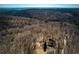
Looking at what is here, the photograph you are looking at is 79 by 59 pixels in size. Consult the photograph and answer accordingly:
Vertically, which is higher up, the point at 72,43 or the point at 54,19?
the point at 54,19

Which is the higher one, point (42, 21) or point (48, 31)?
point (42, 21)

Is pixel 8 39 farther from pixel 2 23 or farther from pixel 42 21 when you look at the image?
pixel 42 21

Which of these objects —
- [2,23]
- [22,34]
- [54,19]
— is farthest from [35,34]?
[2,23]
